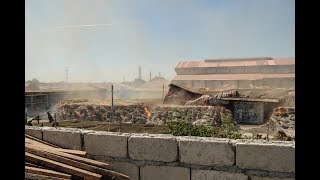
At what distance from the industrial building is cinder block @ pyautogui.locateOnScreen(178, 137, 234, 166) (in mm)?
33934

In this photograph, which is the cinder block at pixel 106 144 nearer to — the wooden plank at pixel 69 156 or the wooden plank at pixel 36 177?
the wooden plank at pixel 69 156

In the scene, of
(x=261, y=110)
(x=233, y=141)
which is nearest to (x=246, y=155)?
(x=233, y=141)

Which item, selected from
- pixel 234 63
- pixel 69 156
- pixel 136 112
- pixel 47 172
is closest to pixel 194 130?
pixel 69 156

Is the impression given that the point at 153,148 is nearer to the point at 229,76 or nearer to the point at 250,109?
the point at 250,109

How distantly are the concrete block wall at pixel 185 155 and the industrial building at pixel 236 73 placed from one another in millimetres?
33946

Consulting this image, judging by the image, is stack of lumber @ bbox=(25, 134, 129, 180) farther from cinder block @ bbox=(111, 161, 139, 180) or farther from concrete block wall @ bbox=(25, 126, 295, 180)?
concrete block wall @ bbox=(25, 126, 295, 180)

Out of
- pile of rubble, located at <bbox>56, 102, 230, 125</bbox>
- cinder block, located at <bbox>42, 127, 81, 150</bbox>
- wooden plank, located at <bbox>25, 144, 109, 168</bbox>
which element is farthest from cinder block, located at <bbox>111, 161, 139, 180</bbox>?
pile of rubble, located at <bbox>56, 102, 230, 125</bbox>

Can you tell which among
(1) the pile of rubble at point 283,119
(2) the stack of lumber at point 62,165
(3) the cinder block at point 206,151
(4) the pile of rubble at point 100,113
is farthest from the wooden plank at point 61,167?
(4) the pile of rubble at point 100,113

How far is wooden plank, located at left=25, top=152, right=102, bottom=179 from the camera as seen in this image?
514cm

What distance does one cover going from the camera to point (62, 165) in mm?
5242

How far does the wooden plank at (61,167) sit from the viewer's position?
514cm

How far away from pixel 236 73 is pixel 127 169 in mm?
41286

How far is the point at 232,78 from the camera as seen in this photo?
43188 mm
